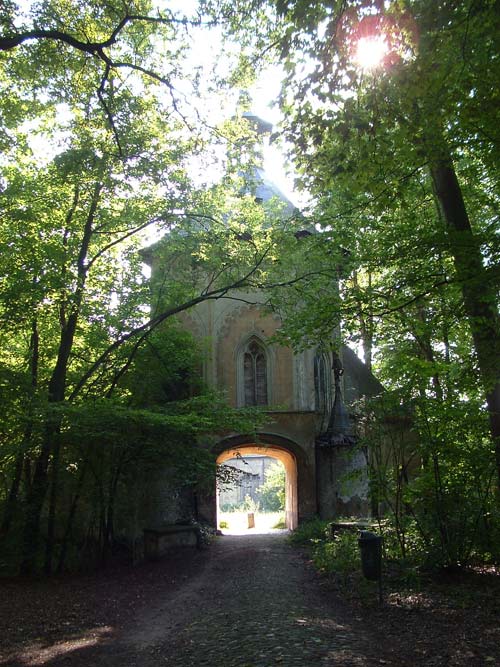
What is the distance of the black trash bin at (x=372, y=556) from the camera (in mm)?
7625

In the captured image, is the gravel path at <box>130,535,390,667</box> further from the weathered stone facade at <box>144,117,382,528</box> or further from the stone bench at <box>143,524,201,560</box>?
the weathered stone facade at <box>144,117,382,528</box>

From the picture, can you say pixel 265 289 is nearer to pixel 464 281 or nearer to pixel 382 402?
pixel 382 402

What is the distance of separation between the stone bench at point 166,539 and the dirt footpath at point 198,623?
1.48 m

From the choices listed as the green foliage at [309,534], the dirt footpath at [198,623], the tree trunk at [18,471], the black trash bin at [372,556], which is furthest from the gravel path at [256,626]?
the tree trunk at [18,471]

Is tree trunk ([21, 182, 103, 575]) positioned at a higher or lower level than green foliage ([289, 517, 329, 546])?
higher

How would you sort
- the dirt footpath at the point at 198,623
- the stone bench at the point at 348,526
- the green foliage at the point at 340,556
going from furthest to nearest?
the stone bench at the point at 348,526, the green foliage at the point at 340,556, the dirt footpath at the point at 198,623

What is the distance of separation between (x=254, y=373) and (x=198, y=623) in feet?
44.7

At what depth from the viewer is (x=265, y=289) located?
1348 cm

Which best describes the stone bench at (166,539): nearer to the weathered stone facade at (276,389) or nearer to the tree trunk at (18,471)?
the tree trunk at (18,471)

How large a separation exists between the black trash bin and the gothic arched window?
39.8 feet

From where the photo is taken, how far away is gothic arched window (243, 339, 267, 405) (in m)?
20.1

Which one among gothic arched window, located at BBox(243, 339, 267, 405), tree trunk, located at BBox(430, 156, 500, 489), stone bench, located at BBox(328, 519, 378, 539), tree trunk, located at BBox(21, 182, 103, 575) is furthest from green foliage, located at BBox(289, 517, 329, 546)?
tree trunk, located at BBox(430, 156, 500, 489)

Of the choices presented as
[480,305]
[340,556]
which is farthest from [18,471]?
[480,305]

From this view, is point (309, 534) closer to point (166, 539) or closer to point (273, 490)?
point (166, 539)
